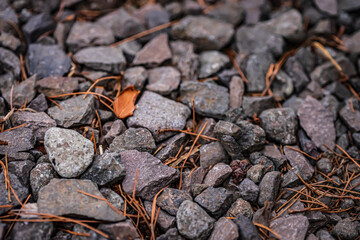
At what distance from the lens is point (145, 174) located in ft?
7.07

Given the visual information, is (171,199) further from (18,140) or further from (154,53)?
(154,53)

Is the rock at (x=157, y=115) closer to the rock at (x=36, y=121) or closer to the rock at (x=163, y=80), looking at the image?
the rock at (x=163, y=80)

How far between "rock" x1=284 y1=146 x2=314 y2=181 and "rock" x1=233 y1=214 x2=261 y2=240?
64cm

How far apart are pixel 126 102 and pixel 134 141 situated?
392 mm

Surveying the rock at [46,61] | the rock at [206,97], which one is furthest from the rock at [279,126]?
the rock at [46,61]

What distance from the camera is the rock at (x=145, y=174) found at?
2.13 meters

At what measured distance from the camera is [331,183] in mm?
2369

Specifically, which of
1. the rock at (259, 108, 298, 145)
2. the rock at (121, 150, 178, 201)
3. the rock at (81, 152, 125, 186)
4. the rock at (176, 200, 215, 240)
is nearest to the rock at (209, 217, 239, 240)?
the rock at (176, 200, 215, 240)

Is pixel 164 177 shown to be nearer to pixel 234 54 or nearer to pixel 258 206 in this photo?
pixel 258 206

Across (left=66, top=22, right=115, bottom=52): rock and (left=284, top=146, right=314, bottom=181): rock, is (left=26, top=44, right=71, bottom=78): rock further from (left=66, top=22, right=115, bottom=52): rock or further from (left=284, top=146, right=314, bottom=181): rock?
(left=284, top=146, right=314, bottom=181): rock

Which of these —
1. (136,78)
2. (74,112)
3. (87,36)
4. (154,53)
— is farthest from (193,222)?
(87,36)

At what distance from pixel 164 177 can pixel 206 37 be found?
5.25ft

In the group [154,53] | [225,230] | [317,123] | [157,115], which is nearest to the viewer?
[225,230]

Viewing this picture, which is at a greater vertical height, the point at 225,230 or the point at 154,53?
the point at 154,53
